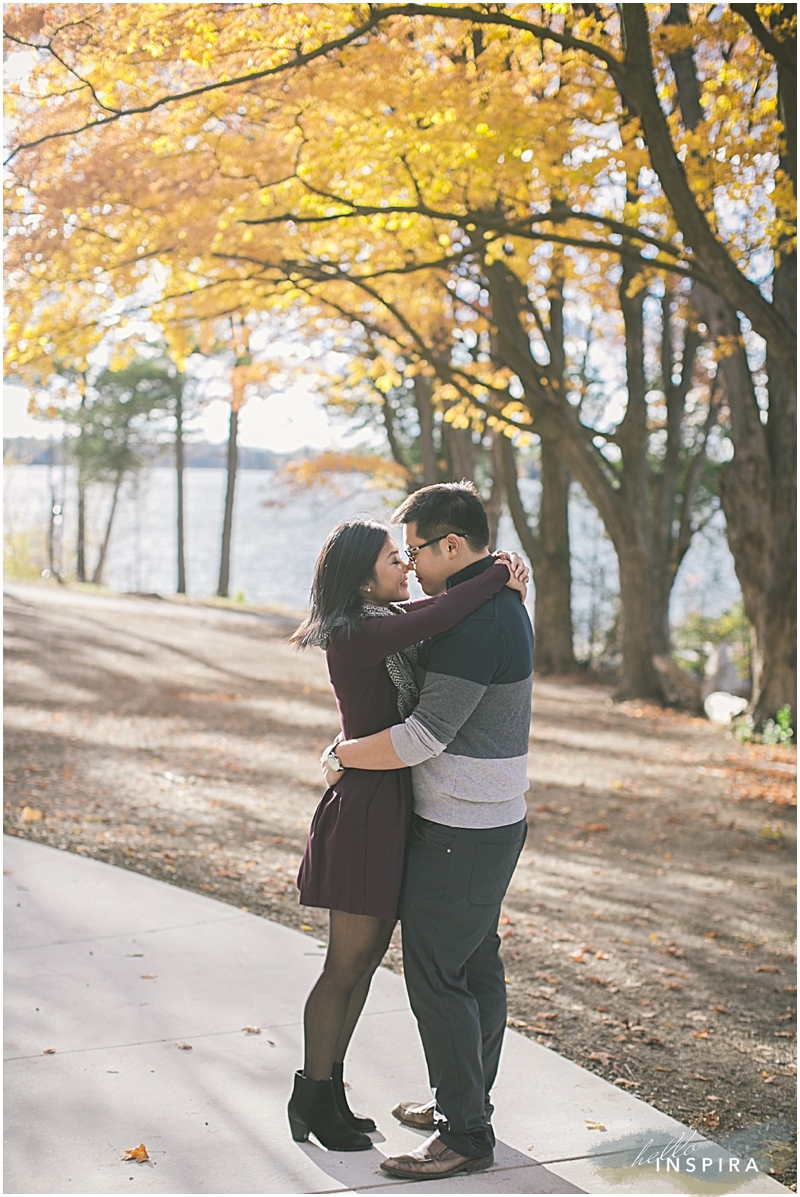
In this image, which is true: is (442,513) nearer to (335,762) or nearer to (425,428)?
(335,762)

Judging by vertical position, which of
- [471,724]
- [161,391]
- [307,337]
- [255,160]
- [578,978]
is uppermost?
[161,391]

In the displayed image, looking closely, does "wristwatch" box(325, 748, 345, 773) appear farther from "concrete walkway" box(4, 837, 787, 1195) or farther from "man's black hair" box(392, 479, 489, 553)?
"concrete walkway" box(4, 837, 787, 1195)

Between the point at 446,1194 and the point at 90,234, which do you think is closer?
the point at 446,1194

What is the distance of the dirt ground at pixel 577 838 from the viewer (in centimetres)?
412

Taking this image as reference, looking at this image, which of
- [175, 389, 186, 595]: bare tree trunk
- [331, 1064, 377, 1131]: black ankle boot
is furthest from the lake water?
[175, 389, 186, 595]: bare tree trunk

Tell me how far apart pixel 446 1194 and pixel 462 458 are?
649 inches

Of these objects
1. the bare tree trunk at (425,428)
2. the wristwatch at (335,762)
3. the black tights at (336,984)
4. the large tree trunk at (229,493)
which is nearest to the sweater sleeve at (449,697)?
the wristwatch at (335,762)

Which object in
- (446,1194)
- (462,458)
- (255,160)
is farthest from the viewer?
(462,458)

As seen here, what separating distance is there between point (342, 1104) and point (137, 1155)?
1.88ft

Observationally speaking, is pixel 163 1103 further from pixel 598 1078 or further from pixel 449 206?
pixel 449 206

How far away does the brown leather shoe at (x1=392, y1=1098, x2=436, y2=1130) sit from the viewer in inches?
124

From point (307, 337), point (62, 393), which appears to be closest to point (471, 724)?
point (62, 393)

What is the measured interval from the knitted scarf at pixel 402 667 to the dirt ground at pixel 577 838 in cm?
174

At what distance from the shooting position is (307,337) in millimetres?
16391
